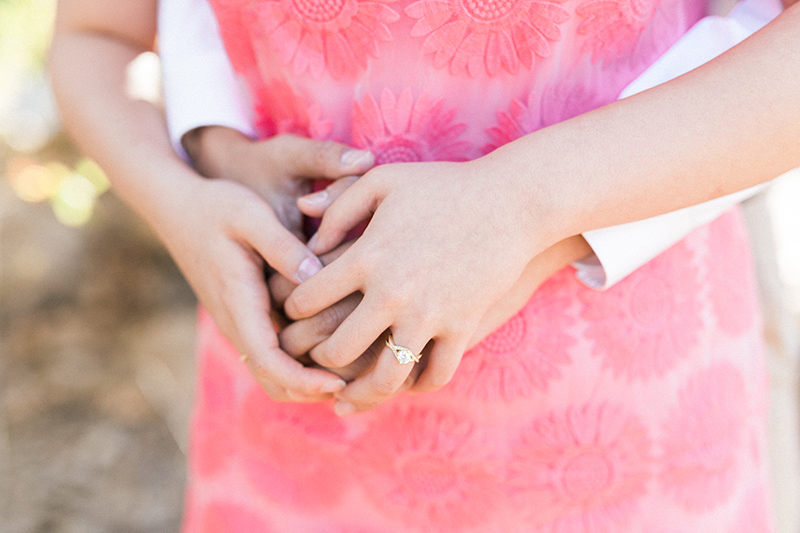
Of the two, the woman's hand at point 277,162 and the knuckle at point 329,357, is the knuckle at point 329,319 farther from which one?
the woman's hand at point 277,162

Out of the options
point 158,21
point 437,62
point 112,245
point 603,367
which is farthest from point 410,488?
point 112,245

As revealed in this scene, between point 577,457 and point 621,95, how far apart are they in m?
0.47

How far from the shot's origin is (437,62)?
0.68m

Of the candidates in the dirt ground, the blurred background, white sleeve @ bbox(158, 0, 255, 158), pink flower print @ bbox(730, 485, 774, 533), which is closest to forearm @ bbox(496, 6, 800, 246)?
white sleeve @ bbox(158, 0, 255, 158)

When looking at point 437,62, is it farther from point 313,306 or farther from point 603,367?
point 603,367

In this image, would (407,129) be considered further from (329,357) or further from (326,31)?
(329,357)

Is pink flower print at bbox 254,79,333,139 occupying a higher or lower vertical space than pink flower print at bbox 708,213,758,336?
higher

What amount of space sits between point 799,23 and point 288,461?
2.74ft

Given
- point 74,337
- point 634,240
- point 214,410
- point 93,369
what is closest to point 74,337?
point 74,337

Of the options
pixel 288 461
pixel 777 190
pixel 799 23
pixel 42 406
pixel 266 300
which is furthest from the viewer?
pixel 777 190

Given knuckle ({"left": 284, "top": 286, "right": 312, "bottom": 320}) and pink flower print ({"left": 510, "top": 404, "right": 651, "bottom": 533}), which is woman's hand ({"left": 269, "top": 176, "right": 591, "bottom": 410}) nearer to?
knuckle ({"left": 284, "top": 286, "right": 312, "bottom": 320})

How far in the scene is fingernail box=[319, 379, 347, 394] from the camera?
2.26ft

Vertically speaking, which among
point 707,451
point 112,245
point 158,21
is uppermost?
point 158,21

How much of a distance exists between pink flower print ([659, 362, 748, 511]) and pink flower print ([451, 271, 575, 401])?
0.61ft
